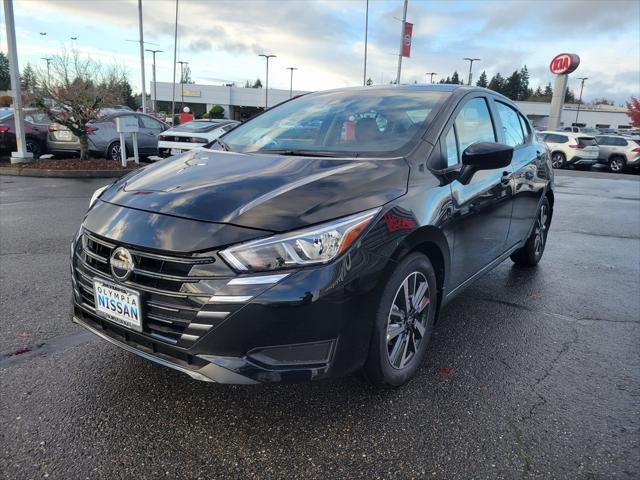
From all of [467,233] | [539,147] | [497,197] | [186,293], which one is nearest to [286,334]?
[186,293]

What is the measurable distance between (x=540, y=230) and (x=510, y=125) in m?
1.49

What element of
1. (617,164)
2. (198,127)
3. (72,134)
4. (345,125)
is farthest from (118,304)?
(617,164)

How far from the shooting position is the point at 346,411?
2.52 metres

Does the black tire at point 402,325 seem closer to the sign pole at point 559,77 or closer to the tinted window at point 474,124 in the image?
the tinted window at point 474,124

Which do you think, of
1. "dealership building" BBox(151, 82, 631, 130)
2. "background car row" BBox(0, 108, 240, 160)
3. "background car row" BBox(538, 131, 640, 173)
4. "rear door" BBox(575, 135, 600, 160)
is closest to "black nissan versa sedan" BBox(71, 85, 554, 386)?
"background car row" BBox(0, 108, 240, 160)

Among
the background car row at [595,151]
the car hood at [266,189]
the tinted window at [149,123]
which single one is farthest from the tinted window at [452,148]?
the background car row at [595,151]

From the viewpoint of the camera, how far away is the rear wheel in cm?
2323

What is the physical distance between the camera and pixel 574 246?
657 cm

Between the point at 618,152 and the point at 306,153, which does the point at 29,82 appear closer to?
the point at 306,153

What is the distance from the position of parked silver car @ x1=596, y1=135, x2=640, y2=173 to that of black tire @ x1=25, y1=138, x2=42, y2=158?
23.9 meters

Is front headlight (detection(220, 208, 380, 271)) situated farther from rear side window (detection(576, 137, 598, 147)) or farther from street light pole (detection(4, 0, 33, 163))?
rear side window (detection(576, 137, 598, 147))

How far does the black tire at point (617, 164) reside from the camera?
23.2 meters

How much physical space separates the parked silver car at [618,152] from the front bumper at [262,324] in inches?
988

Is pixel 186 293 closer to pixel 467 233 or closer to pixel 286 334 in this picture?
pixel 286 334
